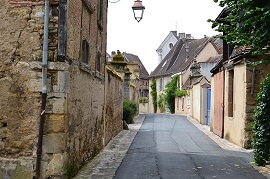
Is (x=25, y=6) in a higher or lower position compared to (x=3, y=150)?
higher

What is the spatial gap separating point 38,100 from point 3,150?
1.22m

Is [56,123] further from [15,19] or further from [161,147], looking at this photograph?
[161,147]

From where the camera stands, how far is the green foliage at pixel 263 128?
36.4ft

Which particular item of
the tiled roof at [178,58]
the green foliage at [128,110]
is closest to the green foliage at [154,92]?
the tiled roof at [178,58]

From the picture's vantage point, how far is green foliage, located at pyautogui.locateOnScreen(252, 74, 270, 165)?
1110 cm

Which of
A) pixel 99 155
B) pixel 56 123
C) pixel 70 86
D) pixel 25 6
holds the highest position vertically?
pixel 25 6

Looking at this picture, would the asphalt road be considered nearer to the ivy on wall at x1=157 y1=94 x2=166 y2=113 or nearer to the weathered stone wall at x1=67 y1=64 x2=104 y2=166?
the weathered stone wall at x1=67 y1=64 x2=104 y2=166

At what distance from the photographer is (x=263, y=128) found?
1120 cm

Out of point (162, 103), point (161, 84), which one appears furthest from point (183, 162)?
point (161, 84)

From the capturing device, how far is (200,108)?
2900cm

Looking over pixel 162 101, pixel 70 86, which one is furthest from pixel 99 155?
pixel 162 101

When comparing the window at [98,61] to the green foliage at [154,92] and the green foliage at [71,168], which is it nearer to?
the green foliage at [71,168]

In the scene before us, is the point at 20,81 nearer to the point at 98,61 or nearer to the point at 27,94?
the point at 27,94

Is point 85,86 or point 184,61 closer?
point 85,86
